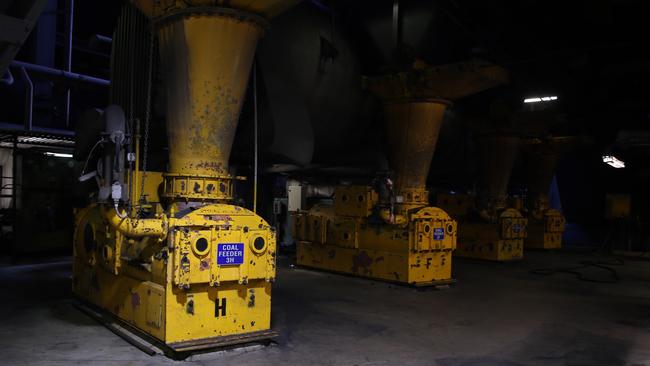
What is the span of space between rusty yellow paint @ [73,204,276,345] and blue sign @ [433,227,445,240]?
18.5 ft

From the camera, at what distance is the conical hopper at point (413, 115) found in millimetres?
11312

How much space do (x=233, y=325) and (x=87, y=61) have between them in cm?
1943

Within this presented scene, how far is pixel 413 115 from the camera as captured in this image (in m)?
11.7

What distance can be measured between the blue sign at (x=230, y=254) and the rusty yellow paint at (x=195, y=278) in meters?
0.04

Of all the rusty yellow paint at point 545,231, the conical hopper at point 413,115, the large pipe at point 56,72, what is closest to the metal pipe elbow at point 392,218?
the conical hopper at point 413,115

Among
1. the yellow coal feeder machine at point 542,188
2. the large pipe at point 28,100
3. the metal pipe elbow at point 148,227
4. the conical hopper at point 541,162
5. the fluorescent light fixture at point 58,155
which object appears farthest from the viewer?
the conical hopper at point 541,162

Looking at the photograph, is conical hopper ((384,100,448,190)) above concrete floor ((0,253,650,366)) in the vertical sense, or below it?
above

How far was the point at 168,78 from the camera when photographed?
663 cm

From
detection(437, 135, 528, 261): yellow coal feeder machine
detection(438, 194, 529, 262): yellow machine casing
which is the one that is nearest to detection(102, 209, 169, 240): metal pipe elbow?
detection(437, 135, 528, 261): yellow coal feeder machine

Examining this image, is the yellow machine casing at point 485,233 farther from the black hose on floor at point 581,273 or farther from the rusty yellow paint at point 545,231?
the rusty yellow paint at point 545,231

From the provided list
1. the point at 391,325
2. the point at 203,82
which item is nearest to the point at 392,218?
the point at 391,325

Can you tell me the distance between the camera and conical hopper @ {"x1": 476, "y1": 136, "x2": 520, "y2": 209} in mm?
17375

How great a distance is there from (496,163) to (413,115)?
7.00 m

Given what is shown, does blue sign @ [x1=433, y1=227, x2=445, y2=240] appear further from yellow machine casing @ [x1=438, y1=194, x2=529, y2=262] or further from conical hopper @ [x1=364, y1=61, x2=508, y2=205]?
yellow machine casing @ [x1=438, y1=194, x2=529, y2=262]
